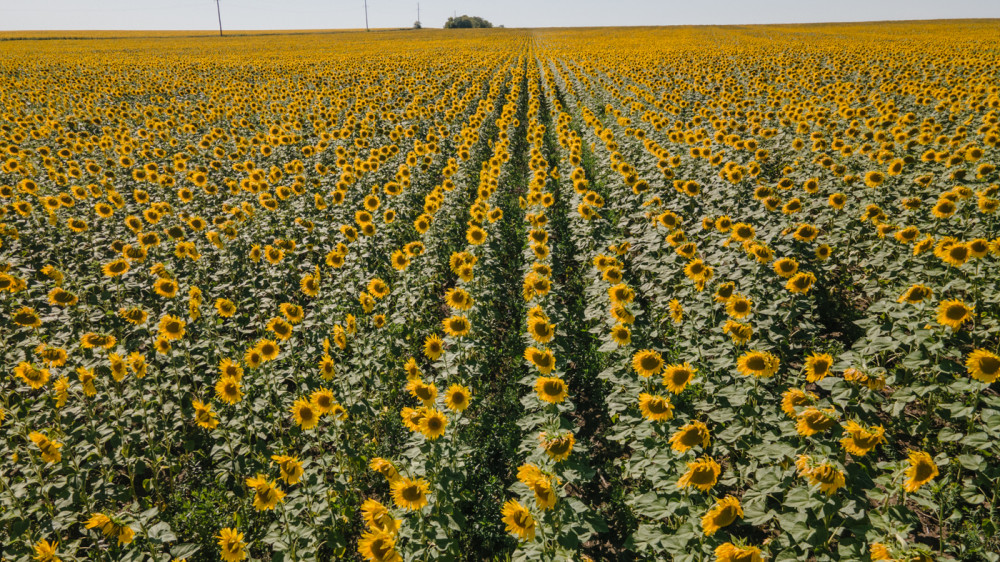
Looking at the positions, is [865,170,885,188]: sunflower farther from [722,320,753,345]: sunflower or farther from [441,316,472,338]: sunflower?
[441,316,472,338]: sunflower

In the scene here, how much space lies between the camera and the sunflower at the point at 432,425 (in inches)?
136

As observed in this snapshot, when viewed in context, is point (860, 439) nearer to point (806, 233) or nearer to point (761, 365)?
point (761, 365)

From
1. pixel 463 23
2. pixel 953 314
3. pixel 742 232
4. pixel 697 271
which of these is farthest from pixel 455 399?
pixel 463 23

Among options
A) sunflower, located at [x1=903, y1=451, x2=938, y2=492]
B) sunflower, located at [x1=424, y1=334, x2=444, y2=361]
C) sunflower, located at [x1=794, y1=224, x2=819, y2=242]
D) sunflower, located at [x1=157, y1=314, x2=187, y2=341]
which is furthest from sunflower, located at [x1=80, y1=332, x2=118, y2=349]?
sunflower, located at [x1=794, y1=224, x2=819, y2=242]

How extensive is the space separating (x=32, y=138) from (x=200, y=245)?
34.0ft

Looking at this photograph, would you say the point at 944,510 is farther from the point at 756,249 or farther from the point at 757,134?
the point at 757,134

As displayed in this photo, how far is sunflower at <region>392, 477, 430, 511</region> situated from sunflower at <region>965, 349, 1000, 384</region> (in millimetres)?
4111

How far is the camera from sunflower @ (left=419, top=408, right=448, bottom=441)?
3449 millimetres

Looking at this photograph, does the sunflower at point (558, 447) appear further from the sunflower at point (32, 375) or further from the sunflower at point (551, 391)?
the sunflower at point (32, 375)

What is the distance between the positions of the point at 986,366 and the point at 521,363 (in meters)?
4.08

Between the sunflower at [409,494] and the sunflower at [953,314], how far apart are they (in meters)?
4.38

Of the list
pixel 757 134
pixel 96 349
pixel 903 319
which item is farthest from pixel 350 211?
pixel 757 134

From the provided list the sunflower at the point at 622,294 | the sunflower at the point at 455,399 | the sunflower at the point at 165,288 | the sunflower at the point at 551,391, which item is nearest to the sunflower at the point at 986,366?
the sunflower at the point at 622,294

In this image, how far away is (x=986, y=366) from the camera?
3262 millimetres
